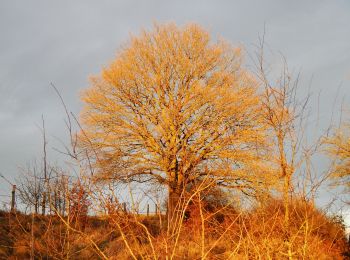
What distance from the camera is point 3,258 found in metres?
9.55

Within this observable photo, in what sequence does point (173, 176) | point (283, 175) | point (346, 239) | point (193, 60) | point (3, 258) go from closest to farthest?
point (283, 175) → point (3, 258) → point (346, 239) → point (173, 176) → point (193, 60)

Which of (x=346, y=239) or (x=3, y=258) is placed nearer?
(x=3, y=258)

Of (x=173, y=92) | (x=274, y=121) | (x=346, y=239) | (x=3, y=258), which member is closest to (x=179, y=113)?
(x=173, y=92)

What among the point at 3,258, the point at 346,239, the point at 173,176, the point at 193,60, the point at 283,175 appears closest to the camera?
the point at 283,175

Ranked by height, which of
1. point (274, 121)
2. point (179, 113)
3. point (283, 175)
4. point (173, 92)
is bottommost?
point (283, 175)

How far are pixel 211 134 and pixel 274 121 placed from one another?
12696mm

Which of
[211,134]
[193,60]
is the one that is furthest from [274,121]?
[193,60]

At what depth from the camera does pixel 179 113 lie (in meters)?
17.0

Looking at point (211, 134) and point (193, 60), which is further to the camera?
point (193, 60)

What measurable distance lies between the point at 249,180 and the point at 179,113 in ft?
13.0

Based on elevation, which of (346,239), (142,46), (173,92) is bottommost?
(346,239)

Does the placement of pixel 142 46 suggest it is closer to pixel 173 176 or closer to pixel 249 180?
pixel 173 176

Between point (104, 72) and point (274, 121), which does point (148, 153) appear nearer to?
point (104, 72)

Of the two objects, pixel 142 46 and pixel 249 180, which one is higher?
pixel 142 46
